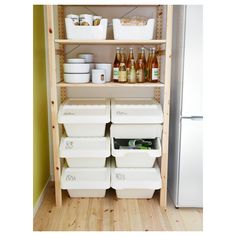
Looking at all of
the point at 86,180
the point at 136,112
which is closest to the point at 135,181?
the point at 86,180

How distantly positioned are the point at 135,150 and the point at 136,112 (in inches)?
10.8

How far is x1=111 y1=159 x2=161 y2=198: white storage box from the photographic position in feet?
7.21

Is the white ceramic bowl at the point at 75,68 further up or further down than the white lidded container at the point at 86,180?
further up

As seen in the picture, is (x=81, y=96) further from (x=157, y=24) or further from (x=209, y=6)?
(x=209, y=6)

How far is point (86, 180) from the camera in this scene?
2.22 metres

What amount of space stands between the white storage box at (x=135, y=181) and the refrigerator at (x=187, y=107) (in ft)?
0.52

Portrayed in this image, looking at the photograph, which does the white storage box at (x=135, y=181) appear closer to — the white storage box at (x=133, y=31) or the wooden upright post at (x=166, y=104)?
the wooden upright post at (x=166, y=104)

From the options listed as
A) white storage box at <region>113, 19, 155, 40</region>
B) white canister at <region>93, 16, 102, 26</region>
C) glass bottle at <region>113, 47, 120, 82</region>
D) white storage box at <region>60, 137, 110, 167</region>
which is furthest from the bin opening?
white canister at <region>93, 16, 102, 26</region>

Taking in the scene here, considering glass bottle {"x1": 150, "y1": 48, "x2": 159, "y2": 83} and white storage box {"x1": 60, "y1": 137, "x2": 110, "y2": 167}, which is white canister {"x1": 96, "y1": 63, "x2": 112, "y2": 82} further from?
white storage box {"x1": 60, "y1": 137, "x2": 110, "y2": 167}

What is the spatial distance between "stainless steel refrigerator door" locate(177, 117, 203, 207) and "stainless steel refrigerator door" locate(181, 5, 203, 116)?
0.10 metres

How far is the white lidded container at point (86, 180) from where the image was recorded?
86.9 inches

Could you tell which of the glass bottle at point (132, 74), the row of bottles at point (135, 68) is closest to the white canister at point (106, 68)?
the row of bottles at point (135, 68)
